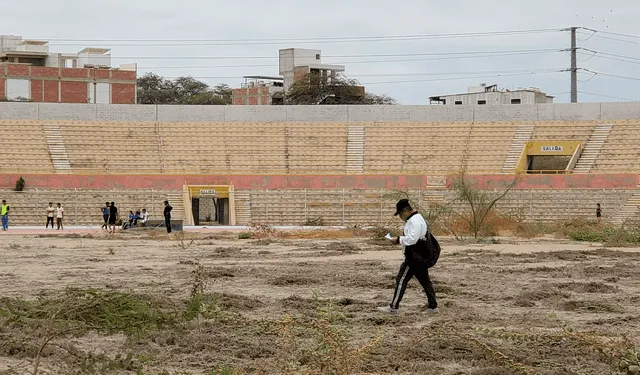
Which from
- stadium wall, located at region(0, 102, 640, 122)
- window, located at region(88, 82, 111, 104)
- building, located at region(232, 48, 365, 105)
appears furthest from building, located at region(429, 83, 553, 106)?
window, located at region(88, 82, 111, 104)

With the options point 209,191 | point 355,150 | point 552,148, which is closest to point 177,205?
point 209,191

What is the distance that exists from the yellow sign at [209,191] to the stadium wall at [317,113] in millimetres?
11419

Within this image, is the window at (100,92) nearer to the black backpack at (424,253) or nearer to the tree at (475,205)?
the tree at (475,205)

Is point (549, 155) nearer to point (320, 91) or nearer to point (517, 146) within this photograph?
point (517, 146)

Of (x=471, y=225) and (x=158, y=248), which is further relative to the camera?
(x=471, y=225)

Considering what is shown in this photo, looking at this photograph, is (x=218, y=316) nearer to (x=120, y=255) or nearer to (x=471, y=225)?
(x=120, y=255)

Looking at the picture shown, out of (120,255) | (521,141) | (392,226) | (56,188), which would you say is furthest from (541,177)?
(120,255)

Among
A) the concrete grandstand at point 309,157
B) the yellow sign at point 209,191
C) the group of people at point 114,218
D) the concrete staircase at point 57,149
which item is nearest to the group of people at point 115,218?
the group of people at point 114,218

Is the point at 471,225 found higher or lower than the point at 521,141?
lower

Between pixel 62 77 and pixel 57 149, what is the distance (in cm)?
2801

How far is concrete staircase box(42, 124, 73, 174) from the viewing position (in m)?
52.0

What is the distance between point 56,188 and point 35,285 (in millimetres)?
31977

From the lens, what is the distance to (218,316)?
39.8ft

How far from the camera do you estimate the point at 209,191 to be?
4881cm
